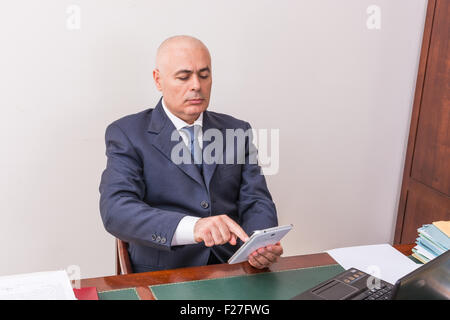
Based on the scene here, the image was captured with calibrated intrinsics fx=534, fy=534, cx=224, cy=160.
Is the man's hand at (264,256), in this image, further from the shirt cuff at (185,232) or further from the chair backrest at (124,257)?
the chair backrest at (124,257)

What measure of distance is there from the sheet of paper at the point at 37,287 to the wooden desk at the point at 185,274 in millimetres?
90

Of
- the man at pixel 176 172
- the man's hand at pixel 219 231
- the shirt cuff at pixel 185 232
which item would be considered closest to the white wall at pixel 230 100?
the man at pixel 176 172

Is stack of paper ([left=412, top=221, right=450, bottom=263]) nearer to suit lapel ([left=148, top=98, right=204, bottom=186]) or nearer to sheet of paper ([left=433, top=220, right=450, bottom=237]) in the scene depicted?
sheet of paper ([left=433, top=220, right=450, bottom=237])

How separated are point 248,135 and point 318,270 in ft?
2.64

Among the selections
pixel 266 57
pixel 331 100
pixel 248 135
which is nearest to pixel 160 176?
pixel 248 135

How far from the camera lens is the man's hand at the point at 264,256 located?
5.81 feet

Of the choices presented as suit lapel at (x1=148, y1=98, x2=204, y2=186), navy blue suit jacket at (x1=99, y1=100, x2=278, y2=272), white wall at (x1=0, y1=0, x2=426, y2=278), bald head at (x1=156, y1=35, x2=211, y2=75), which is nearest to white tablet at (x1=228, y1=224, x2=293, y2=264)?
navy blue suit jacket at (x1=99, y1=100, x2=278, y2=272)

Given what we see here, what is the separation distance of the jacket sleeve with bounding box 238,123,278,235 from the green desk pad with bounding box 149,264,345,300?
1.51 ft

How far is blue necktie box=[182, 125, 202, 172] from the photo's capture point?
87.7 inches

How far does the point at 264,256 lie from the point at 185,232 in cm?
29

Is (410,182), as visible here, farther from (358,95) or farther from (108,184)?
(108,184)

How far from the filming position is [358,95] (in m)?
3.20

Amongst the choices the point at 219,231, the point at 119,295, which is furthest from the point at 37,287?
the point at 219,231

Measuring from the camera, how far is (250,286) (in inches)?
65.9
